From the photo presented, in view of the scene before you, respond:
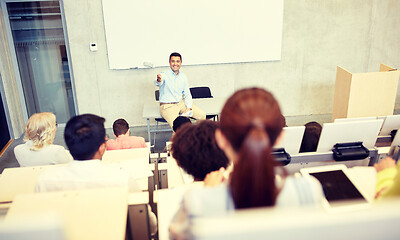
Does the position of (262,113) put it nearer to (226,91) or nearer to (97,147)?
(97,147)

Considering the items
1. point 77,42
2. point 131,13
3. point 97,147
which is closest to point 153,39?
point 131,13

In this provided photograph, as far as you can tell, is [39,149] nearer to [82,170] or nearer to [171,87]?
[82,170]

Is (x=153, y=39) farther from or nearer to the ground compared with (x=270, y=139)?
farther from the ground

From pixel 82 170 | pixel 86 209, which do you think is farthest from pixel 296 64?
A: pixel 86 209

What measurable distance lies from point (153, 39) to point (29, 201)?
4115mm

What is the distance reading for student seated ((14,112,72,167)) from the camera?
2.48 m

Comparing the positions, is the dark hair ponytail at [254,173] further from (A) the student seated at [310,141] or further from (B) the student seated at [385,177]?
(A) the student seated at [310,141]

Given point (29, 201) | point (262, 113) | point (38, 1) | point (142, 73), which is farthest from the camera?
point (142, 73)

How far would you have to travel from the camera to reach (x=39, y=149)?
8.16 feet

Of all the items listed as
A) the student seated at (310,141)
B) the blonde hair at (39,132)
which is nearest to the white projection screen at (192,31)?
the blonde hair at (39,132)

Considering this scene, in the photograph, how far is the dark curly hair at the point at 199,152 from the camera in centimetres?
154

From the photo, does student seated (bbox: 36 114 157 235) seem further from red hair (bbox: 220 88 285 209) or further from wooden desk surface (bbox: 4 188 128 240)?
red hair (bbox: 220 88 285 209)

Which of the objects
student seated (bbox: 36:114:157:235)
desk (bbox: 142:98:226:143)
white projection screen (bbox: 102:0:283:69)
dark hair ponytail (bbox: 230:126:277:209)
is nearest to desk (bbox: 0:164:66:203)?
student seated (bbox: 36:114:157:235)

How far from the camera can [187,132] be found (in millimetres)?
1596
